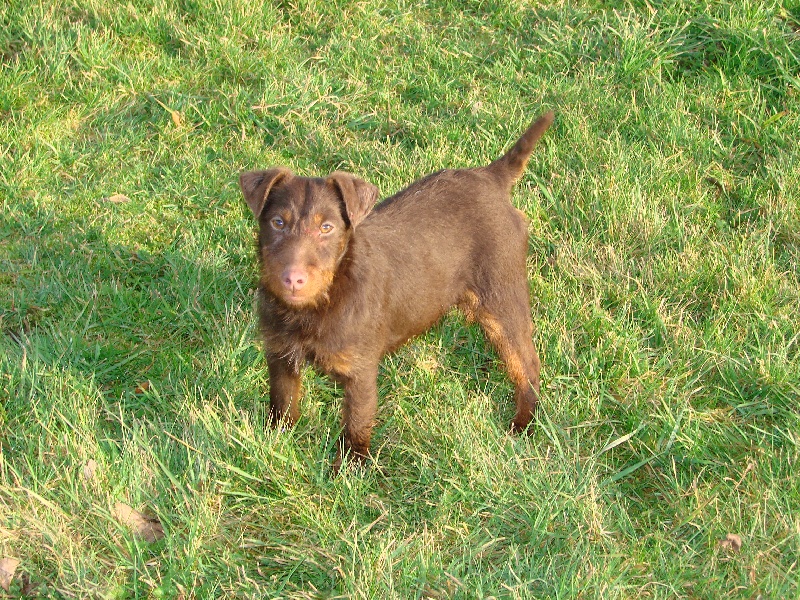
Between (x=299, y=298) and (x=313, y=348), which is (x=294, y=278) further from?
(x=313, y=348)

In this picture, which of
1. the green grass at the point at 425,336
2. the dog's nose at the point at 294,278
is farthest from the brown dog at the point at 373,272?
the green grass at the point at 425,336

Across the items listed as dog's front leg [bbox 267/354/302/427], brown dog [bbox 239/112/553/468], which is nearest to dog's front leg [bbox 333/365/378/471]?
brown dog [bbox 239/112/553/468]

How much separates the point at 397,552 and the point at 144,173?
397 centimetres

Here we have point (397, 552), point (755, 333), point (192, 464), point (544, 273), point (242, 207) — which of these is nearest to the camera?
point (397, 552)

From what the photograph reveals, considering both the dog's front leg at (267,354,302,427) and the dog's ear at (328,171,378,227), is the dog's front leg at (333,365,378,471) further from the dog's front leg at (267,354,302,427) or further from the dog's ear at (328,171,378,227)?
the dog's ear at (328,171,378,227)

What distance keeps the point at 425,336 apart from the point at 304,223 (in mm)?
1409

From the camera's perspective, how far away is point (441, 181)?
4688 mm

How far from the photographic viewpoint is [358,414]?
4.20 meters

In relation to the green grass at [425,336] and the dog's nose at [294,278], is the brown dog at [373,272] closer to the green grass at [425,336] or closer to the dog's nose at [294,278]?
the dog's nose at [294,278]

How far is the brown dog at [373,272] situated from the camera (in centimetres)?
397

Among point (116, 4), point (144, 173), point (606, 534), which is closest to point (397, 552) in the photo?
point (606, 534)

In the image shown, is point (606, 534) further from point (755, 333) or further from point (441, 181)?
point (441, 181)

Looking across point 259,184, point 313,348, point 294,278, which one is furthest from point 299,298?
point 259,184

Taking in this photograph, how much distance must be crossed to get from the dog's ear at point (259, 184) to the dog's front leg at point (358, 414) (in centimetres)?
94
